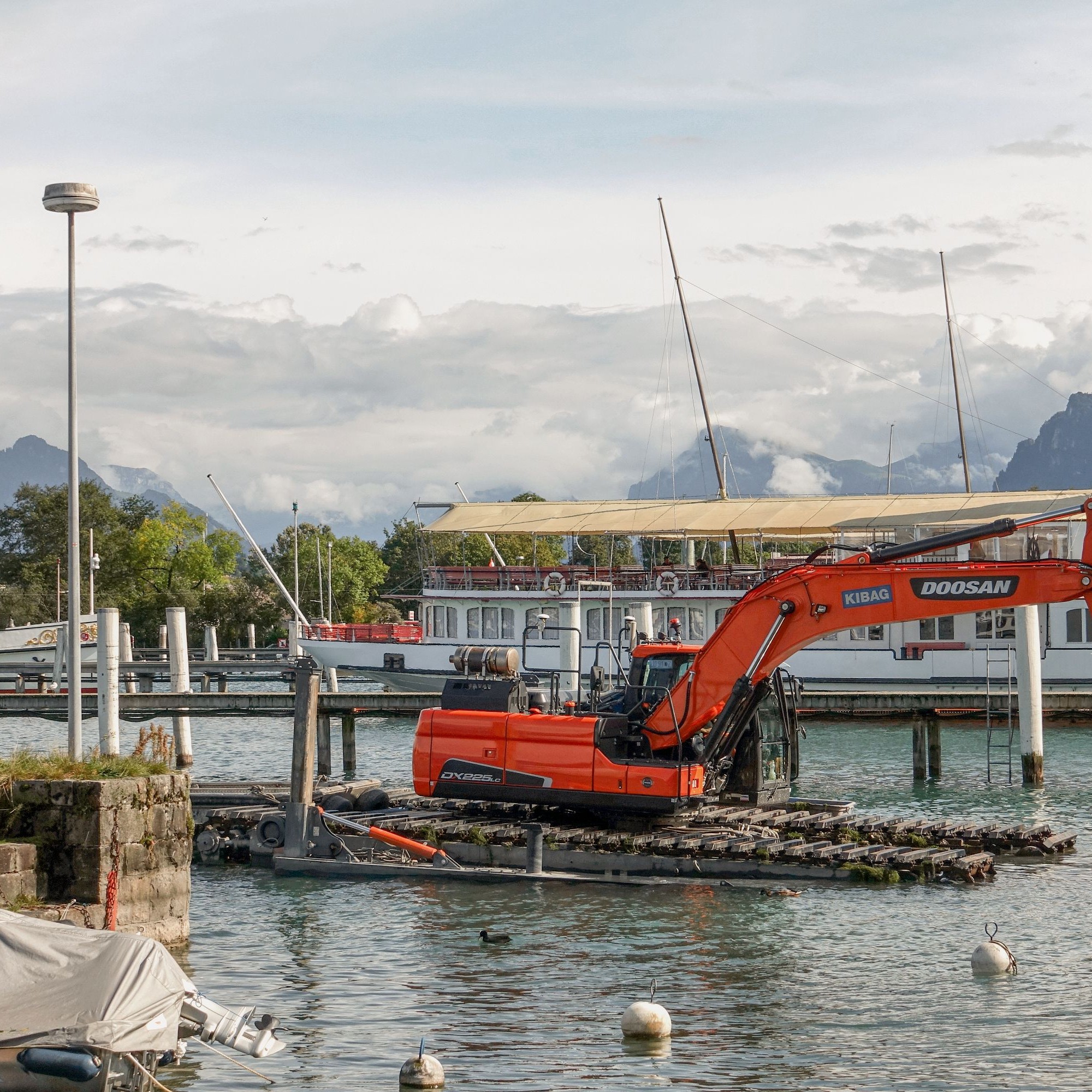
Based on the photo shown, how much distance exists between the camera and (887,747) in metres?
47.5

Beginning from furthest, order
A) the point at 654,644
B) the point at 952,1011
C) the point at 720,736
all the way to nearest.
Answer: the point at 654,644, the point at 720,736, the point at 952,1011

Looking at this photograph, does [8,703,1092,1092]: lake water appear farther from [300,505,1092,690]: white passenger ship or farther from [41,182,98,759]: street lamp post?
[300,505,1092,690]: white passenger ship

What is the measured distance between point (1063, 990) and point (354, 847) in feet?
36.8

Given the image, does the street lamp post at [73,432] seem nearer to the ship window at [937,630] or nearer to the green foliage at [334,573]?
the ship window at [937,630]

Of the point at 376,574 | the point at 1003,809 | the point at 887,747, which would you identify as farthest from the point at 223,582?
the point at 1003,809

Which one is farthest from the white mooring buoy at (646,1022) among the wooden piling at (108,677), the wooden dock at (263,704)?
the wooden dock at (263,704)

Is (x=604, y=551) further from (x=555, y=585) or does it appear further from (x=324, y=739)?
(x=324, y=739)

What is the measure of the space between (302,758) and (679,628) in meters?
25.1

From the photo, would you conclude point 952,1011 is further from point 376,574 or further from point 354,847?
point 376,574

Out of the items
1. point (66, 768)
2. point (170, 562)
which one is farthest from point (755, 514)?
point (170, 562)

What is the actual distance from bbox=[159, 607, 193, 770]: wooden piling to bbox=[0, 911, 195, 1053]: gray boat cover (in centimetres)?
2665

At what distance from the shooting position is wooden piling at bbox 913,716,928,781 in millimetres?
37719

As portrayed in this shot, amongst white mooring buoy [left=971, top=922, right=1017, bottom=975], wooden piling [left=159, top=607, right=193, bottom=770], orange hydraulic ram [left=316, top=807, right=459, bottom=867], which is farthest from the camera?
wooden piling [left=159, top=607, right=193, bottom=770]

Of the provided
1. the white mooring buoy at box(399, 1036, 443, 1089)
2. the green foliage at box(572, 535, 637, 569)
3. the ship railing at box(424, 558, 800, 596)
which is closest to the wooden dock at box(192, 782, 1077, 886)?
the white mooring buoy at box(399, 1036, 443, 1089)
